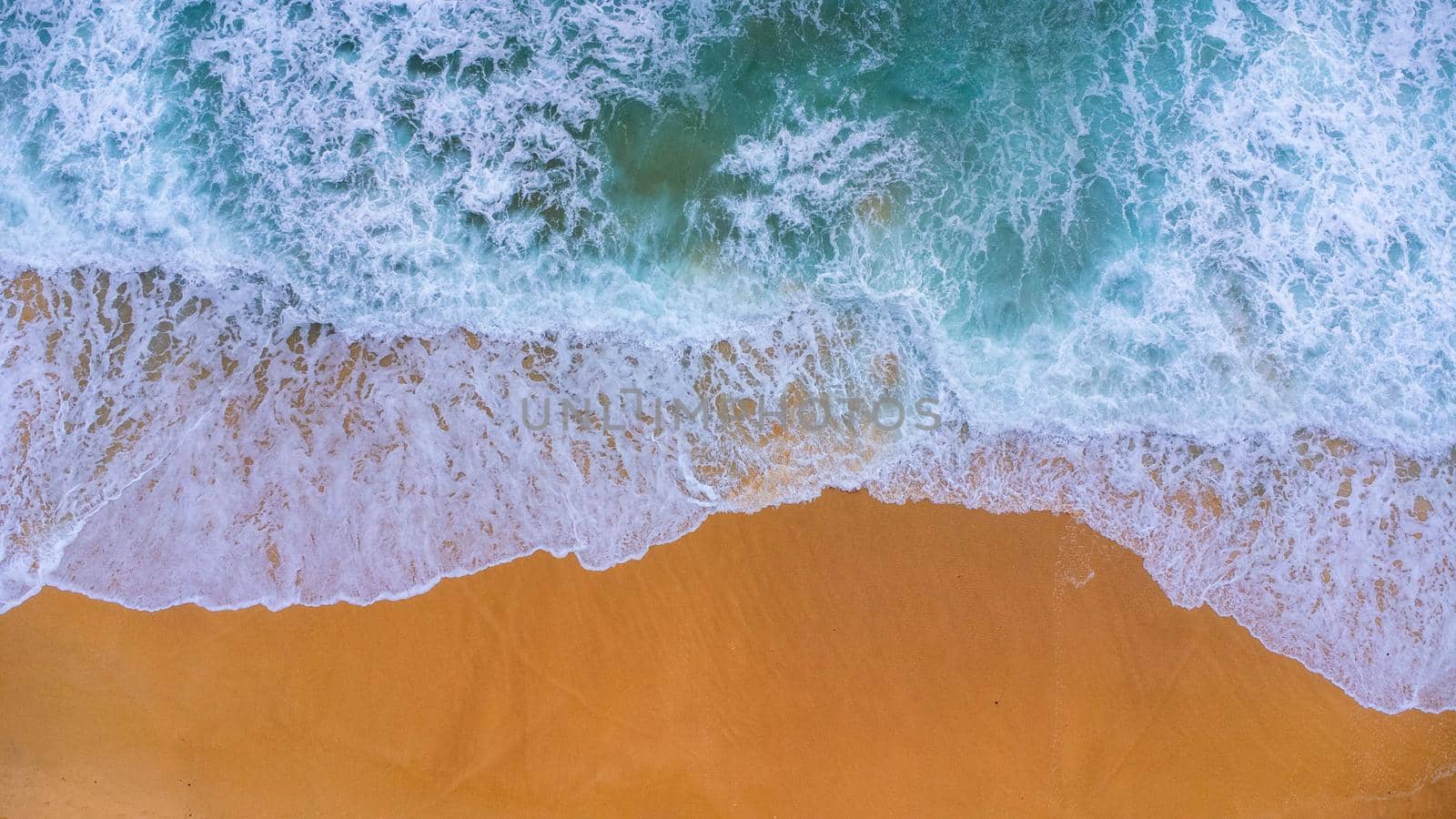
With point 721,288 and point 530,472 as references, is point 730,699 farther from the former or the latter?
point 721,288

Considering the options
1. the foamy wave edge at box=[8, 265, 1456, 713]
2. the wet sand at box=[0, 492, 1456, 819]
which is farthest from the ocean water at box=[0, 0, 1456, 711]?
the wet sand at box=[0, 492, 1456, 819]

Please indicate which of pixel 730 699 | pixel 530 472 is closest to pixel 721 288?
pixel 530 472

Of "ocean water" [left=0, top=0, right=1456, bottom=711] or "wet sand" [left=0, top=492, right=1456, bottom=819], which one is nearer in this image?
"wet sand" [left=0, top=492, right=1456, bottom=819]

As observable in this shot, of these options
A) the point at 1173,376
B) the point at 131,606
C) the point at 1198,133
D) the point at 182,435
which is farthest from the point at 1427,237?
the point at 131,606

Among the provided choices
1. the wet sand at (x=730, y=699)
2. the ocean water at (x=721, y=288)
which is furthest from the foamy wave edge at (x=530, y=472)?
the wet sand at (x=730, y=699)

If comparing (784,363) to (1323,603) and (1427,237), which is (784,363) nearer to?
(1323,603)

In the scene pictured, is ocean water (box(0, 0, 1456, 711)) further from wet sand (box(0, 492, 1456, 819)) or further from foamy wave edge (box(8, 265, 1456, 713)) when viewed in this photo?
wet sand (box(0, 492, 1456, 819))

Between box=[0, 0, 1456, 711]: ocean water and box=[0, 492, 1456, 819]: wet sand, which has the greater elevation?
box=[0, 0, 1456, 711]: ocean water
